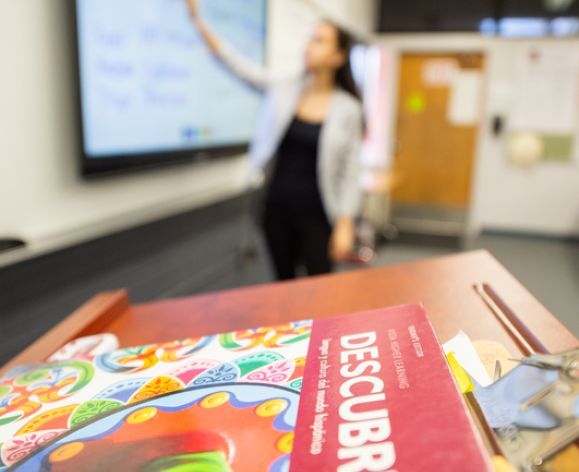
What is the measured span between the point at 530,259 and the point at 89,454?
497 cm

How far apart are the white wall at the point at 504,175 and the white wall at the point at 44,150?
15.4ft

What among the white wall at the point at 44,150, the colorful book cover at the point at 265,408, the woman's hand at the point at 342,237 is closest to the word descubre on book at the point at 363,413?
the colorful book cover at the point at 265,408

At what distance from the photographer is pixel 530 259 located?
481 cm

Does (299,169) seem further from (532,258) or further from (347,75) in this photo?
(532,258)

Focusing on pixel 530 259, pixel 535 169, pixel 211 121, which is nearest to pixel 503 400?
pixel 211 121

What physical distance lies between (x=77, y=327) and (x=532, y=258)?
4771mm

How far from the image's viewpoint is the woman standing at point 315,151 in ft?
6.77

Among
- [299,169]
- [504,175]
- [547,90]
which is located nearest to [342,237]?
[299,169]

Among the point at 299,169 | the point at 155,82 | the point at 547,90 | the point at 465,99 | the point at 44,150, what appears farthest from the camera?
the point at 465,99

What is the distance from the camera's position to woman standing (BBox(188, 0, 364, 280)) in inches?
81.2

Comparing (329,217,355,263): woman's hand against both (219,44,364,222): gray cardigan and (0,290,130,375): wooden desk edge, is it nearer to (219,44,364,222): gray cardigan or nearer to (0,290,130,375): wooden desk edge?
(219,44,364,222): gray cardigan

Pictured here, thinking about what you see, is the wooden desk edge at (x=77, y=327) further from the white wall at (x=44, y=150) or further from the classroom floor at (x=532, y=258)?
the classroom floor at (x=532, y=258)

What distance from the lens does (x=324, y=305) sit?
76cm

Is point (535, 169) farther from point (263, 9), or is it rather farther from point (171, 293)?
point (171, 293)
